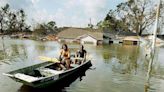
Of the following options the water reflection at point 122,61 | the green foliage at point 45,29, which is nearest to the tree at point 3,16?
the green foliage at point 45,29

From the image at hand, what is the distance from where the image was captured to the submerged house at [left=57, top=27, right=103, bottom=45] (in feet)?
241

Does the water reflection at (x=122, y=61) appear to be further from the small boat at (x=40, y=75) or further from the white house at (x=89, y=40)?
the white house at (x=89, y=40)

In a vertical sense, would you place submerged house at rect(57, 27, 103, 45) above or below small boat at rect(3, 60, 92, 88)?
above

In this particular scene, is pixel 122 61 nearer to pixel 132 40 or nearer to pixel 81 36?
pixel 81 36

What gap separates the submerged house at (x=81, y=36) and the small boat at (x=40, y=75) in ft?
175

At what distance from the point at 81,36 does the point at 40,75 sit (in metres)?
59.7

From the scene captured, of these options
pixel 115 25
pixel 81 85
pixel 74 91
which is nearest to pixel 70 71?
pixel 81 85

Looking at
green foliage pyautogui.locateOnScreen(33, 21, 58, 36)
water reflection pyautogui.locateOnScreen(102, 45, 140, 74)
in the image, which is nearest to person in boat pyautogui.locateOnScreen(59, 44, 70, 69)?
water reflection pyautogui.locateOnScreen(102, 45, 140, 74)

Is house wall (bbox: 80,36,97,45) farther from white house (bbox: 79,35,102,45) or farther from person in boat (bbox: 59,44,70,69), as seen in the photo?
person in boat (bbox: 59,44,70,69)

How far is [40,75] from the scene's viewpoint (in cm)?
1630

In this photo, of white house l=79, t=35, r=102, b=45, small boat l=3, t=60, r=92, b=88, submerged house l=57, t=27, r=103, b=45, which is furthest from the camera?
submerged house l=57, t=27, r=103, b=45

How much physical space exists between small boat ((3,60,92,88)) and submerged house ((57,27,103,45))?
175 feet

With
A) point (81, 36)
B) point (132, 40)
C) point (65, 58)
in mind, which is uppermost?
point (81, 36)

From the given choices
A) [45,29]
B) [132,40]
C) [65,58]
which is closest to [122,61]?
[65,58]
